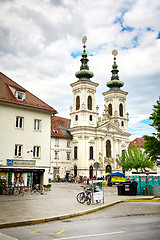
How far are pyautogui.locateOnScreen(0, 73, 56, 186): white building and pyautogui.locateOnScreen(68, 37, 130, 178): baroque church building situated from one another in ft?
→ 117

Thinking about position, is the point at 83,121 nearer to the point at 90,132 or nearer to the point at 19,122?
the point at 90,132

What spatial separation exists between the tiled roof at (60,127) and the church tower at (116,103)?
41.2ft

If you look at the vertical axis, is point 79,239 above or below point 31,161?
below

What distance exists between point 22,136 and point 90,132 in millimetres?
40205

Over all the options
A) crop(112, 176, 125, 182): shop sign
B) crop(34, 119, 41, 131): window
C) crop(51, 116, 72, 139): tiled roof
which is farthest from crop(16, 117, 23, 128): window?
crop(51, 116, 72, 139): tiled roof

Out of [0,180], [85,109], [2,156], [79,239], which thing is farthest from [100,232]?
[85,109]

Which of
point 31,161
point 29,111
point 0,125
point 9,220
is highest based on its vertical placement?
point 29,111

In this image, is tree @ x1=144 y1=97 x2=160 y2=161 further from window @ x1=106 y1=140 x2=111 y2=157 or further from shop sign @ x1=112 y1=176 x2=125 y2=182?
window @ x1=106 y1=140 x2=111 y2=157

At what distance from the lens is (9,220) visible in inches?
415

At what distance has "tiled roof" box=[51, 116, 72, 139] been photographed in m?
64.7

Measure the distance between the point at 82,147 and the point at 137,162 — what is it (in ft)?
42.5

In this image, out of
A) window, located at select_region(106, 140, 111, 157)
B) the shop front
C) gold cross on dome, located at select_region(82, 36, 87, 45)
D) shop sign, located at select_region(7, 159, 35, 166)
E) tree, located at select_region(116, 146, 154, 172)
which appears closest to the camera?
the shop front

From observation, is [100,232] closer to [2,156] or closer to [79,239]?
[79,239]

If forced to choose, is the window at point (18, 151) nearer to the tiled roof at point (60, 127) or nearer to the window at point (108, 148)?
the tiled roof at point (60, 127)
